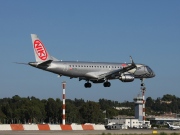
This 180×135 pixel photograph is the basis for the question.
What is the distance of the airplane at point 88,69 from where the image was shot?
9319cm

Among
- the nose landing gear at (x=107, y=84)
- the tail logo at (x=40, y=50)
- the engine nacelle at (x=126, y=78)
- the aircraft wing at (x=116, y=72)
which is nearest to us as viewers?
the tail logo at (x=40, y=50)

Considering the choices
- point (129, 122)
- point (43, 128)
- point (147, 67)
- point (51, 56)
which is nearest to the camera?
point (43, 128)

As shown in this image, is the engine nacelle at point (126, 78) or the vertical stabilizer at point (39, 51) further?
the engine nacelle at point (126, 78)

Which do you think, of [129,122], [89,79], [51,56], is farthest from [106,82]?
[129,122]

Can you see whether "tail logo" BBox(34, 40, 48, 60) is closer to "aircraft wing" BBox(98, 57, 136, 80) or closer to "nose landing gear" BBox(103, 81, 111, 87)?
"aircraft wing" BBox(98, 57, 136, 80)

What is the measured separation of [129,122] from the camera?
192m

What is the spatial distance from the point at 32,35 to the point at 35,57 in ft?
16.1

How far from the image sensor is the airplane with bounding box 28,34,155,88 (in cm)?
9319

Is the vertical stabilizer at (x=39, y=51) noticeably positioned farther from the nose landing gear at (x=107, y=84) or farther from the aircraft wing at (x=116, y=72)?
the nose landing gear at (x=107, y=84)

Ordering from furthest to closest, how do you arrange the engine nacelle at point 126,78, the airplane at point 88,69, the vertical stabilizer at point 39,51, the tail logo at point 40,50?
the engine nacelle at point 126,78, the tail logo at point 40,50, the vertical stabilizer at point 39,51, the airplane at point 88,69

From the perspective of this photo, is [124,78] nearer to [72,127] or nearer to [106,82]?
[106,82]

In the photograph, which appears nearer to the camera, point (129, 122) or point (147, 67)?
point (147, 67)

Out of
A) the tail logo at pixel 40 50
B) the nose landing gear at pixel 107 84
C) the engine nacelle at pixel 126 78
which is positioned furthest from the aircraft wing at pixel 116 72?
the tail logo at pixel 40 50

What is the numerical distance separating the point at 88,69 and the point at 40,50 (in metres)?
9.49
